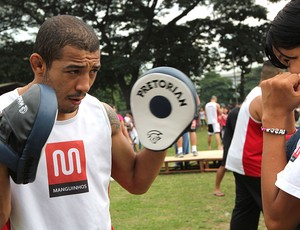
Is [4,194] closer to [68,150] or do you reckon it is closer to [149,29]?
[68,150]

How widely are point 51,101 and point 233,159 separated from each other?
2.77 metres

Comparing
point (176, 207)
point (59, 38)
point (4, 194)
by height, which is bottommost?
point (176, 207)

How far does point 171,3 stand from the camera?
89.0 ft

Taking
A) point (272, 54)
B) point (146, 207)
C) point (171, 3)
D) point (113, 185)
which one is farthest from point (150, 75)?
point (171, 3)

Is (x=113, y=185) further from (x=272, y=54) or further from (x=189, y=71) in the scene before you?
(x=189, y=71)

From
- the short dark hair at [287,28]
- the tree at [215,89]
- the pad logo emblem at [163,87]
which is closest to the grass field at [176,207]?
the pad logo emblem at [163,87]

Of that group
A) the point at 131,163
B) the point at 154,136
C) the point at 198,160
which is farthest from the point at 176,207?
the point at 154,136

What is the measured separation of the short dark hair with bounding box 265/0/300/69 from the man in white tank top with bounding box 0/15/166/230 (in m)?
0.75

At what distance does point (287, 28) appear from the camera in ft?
4.75

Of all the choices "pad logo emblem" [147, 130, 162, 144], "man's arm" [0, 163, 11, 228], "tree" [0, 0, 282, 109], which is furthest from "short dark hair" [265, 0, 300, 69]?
"tree" [0, 0, 282, 109]

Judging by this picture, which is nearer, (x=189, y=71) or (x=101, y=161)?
(x=101, y=161)

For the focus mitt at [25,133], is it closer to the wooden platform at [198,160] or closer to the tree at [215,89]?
the wooden platform at [198,160]

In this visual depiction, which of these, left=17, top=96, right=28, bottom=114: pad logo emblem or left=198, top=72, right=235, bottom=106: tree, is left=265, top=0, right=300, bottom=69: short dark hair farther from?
left=198, top=72, right=235, bottom=106: tree

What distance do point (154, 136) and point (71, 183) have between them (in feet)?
1.39
